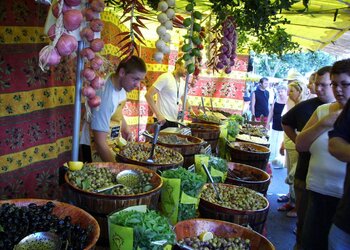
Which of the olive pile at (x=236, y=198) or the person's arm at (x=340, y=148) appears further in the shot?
the olive pile at (x=236, y=198)

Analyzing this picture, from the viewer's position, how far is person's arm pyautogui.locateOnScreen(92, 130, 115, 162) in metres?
2.64

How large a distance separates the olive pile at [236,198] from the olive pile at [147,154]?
1.21ft

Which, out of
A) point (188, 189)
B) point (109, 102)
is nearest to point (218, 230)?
point (188, 189)

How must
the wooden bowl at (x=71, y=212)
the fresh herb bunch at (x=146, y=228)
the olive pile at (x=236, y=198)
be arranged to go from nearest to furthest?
the fresh herb bunch at (x=146, y=228)
the wooden bowl at (x=71, y=212)
the olive pile at (x=236, y=198)

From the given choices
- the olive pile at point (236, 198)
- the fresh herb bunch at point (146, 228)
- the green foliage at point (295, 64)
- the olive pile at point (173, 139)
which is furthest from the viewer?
the green foliage at point (295, 64)

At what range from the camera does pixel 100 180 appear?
6.19ft

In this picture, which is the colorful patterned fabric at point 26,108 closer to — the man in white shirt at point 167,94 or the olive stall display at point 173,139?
the olive stall display at point 173,139

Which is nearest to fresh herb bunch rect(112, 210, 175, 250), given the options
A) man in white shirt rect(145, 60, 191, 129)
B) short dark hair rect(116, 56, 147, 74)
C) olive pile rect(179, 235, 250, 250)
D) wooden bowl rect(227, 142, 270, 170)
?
olive pile rect(179, 235, 250, 250)

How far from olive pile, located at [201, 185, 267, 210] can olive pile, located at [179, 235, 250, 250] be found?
27cm

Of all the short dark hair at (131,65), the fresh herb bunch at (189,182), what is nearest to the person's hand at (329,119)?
the fresh herb bunch at (189,182)

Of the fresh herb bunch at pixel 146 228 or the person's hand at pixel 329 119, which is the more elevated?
the person's hand at pixel 329 119

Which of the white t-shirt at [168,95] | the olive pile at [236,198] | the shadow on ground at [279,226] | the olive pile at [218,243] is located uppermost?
the white t-shirt at [168,95]

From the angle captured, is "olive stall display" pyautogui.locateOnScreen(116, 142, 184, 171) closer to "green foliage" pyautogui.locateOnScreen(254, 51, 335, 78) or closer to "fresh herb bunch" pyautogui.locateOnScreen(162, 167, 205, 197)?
"fresh herb bunch" pyautogui.locateOnScreen(162, 167, 205, 197)

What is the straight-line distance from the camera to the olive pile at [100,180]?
1.78 metres
